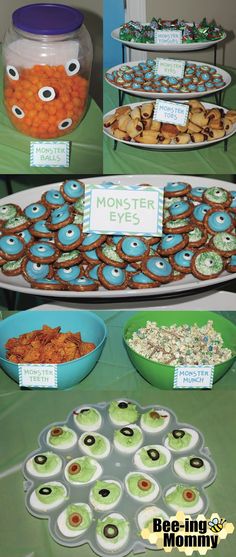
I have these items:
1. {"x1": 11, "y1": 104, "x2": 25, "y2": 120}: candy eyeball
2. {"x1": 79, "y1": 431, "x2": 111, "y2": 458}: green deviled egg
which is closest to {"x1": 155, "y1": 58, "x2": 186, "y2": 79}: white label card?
{"x1": 11, "y1": 104, "x2": 25, "y2": 120}: candy eyeball

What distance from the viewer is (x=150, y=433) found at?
1.06m

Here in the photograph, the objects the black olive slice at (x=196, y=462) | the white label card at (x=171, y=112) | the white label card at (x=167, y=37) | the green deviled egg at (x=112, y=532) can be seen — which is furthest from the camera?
the white label card at (x=171, y=112)

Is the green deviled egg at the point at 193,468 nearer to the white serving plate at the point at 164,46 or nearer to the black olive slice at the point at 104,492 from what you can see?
the black olive slice at the point at 104,492

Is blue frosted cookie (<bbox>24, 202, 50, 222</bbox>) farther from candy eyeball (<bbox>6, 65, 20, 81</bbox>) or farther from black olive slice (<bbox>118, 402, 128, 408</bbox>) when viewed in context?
black olive slice (<bbox>118, 402, 128, 408</bbox>)

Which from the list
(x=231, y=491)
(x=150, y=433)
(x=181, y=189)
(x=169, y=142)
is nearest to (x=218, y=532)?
(x=231, y=491)

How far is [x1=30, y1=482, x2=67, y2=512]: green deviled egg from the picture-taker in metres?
0.95

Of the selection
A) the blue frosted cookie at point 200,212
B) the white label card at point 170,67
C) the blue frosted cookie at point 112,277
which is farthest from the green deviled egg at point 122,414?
the white label card at point 170,67

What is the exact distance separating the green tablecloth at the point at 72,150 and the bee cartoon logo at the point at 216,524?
1.84 ft

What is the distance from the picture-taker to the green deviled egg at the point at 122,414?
1.07 metres

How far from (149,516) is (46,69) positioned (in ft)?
2.13

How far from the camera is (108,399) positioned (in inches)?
43.5

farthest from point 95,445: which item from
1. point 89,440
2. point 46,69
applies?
point 46,69

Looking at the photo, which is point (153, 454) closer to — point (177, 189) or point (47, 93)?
point (177, 189)

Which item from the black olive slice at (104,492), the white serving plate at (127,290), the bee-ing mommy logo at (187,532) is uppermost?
the white serving plate at (127,290)
